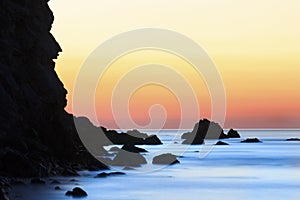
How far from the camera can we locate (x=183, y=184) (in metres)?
47.3

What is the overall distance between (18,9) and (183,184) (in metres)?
20.3

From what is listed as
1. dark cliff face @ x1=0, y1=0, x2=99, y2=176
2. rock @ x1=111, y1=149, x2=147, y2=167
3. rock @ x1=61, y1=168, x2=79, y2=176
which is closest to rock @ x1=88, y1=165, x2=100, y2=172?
dark cliff face @ x1=0, y1=0, x2=99, y2=176

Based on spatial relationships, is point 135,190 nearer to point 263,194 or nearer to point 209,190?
point 209,190

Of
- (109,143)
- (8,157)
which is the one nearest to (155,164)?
(8,157)

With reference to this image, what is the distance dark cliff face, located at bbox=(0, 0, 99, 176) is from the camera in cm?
4375

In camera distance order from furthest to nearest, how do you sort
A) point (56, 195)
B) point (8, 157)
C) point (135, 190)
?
point (135, 190) → point (8, 157) → point (56, 195)

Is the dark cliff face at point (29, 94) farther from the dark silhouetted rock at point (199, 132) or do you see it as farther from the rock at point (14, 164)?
the dark silhouetted rock at point (199, 132)

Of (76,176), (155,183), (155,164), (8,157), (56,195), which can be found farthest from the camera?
(155,164)

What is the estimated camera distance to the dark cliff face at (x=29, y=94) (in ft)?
144

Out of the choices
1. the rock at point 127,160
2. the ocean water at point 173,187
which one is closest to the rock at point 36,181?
the ocean water at point 173,187

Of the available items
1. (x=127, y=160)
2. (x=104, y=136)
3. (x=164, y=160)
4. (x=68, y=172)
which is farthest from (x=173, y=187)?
(x=104, y=136)

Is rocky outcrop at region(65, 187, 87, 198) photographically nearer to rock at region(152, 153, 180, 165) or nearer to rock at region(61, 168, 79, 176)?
rock at region(61, 168, 79, 176)

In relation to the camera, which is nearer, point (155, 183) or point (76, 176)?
point (76, 176)

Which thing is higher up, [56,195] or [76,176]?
[76,176]
